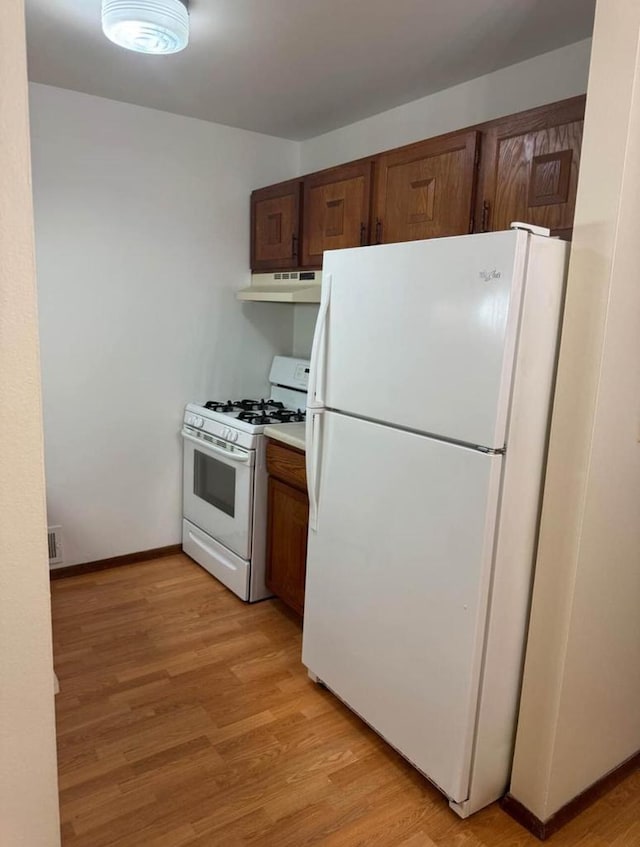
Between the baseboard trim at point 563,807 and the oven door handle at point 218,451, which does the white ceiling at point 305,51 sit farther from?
the baseboard trim at point 563,807

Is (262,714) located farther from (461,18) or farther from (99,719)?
(461,18)

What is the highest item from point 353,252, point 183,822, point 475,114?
point 475,114

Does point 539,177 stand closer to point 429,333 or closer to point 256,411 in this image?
point 429,333

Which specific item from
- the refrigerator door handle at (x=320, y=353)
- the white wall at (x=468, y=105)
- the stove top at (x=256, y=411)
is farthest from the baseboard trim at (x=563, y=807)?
the white wall at (x=468, y=105)

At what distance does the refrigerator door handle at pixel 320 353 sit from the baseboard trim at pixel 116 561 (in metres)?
1.84

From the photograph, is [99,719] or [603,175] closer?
[603,175]

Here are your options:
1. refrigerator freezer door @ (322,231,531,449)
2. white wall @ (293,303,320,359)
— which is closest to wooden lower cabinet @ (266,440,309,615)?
refrigerator freezer door @ (322,231,531,449)

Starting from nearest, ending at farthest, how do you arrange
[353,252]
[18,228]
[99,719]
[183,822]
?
[18,228] < [183,822] < [353,252] < [99,719]

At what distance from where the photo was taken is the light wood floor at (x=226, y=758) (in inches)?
68.8

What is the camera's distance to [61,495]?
3180mm

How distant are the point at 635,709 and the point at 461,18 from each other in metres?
2.42

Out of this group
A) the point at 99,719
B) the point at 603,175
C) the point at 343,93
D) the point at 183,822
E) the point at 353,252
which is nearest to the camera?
the point at 603,175

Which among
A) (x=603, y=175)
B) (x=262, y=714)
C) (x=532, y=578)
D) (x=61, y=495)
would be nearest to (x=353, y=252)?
(x=603, y=175)

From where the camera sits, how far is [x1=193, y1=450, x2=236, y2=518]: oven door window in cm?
311
